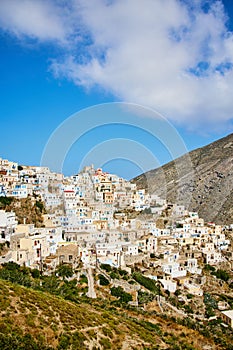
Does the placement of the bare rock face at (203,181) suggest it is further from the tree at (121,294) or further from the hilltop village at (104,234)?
the tree at (121,294)

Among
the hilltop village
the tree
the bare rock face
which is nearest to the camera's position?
the tree

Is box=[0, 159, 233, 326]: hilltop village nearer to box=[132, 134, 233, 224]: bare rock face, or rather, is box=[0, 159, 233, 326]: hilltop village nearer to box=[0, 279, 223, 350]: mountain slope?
box=[0, 279, 223, 350]: mountain slope

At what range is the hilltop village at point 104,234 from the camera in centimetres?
2389

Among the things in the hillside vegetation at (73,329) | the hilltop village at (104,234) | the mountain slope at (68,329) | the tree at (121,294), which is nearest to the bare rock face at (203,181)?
the hilltop village at (104,234)

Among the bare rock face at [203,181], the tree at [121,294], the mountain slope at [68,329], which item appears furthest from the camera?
the bare rock face at [203,181]

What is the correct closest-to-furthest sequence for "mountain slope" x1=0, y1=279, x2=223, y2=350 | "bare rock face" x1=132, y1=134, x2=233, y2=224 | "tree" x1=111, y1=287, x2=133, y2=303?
1. "mountain slope" x1=0, y1=279, x2=223, y2=350
2. "tree" x1=111, y1=287, x2=133, y2=303
3. "bare rock face" x1=132, y1=134, x2=233, y2=224

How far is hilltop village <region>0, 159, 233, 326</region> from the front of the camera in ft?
78.4

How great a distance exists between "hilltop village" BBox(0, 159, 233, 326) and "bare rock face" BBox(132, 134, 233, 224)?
637 inches

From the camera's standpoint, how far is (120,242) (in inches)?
1141

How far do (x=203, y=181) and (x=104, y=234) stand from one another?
42871mm

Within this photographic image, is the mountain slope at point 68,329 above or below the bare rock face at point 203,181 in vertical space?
below

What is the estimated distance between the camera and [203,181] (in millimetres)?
68625

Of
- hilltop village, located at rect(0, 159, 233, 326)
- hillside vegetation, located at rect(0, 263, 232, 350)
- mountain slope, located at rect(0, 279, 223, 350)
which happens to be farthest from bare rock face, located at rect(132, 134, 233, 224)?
mountain slope, located at rect(0, 279, 223, 350)

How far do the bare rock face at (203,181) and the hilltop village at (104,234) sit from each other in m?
16.2
